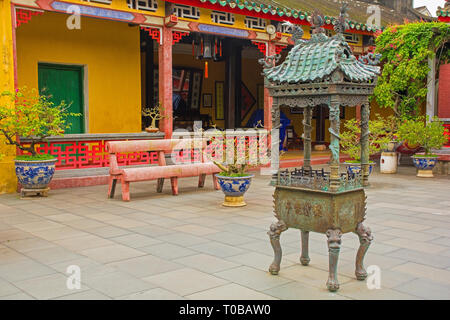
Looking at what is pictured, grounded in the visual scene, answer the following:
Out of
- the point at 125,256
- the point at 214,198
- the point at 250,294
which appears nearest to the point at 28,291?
the point at 125,256

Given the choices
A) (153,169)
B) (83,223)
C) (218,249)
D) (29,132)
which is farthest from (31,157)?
(218,249)

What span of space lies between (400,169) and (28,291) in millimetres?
10586

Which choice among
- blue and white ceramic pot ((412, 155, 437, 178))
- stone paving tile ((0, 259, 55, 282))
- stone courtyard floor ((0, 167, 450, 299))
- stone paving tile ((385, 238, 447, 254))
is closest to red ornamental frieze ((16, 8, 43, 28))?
stone courtyard floor ((0, 167, 450, 299))

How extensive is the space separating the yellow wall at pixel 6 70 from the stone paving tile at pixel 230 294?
19.0 ft

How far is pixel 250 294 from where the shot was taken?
368 centimetres

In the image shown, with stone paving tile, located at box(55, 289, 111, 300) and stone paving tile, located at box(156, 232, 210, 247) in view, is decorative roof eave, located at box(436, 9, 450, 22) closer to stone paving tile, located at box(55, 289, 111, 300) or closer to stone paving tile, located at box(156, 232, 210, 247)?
stone paving tile, located at box(156, 232, 210, 247)

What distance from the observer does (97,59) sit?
11.2 m

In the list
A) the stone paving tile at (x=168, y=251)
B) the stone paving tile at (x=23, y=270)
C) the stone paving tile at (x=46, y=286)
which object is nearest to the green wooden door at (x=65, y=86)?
the stone paving tile at (x=168, y=251)

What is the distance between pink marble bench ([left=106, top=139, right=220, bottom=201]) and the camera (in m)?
7.75

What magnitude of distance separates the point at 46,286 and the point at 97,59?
816 centimetres

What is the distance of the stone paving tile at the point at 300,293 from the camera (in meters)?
3.63

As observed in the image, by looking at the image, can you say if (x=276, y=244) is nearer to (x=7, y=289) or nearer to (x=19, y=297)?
(x=19, y=297)
